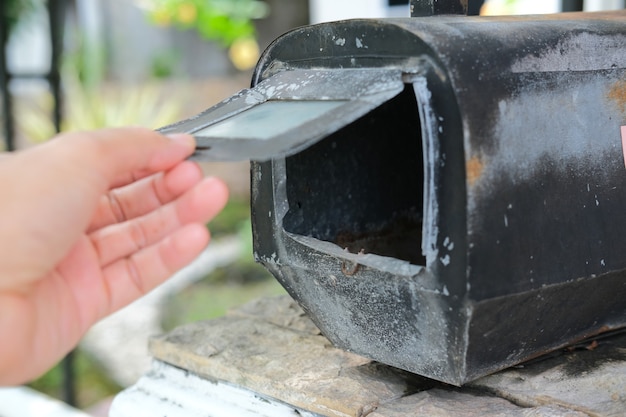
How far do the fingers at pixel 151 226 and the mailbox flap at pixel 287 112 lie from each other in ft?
0.19

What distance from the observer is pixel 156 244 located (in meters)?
1.02

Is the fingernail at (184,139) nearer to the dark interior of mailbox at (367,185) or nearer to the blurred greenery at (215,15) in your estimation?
the dark interior of mailbox at (367,185)

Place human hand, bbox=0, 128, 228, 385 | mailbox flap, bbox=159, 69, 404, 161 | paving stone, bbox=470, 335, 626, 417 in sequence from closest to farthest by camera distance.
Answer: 1. human hand, bbox=0, 128, 228, 385
2. mailbox flap, bbox=159, 69, 404, 161
3. paving stone, bbox=470, 335, 626, 417

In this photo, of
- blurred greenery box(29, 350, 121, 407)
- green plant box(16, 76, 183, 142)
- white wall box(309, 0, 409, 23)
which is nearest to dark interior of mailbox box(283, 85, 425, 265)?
white wall box(309, 0, 409, 23)

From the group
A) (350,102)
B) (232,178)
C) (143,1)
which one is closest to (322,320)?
(350,102)

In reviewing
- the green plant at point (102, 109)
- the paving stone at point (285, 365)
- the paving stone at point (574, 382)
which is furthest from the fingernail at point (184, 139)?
the green plant at point (102, 109)

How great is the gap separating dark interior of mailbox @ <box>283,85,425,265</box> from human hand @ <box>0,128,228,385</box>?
331mm

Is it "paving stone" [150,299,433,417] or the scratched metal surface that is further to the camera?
"paving stone" [150,299,433,417]

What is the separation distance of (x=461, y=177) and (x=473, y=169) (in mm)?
19

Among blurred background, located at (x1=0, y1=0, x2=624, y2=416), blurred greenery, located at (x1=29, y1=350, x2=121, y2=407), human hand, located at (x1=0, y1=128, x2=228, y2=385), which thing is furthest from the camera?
blurred background, located at (x1=0, y1=0, x2=624, y2=416)

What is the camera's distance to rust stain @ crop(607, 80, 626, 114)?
1.25 m

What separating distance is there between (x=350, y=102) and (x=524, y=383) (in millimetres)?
571

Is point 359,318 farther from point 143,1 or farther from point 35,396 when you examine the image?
point 143,1

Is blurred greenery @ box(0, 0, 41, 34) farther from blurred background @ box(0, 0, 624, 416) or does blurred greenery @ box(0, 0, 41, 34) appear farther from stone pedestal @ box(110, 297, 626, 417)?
stone pedestal @ box(110, 297, 626, 417)
